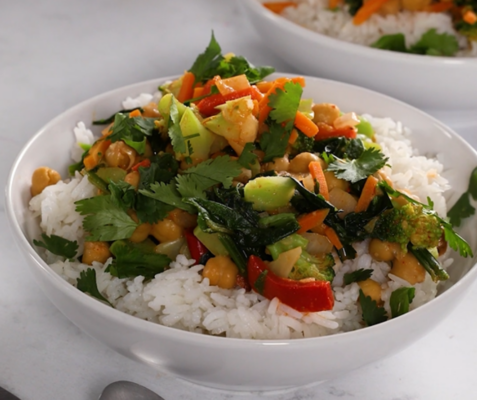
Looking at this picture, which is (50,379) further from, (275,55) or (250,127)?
(275,55)

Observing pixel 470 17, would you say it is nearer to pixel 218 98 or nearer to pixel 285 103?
pixel 285 103

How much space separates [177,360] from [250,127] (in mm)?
1146

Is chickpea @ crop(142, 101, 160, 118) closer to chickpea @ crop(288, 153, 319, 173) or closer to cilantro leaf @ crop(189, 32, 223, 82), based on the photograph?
cilantro leaf @ crop(189, 32, 223, 82)

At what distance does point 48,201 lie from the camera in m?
3.08

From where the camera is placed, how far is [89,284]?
8.89 feet

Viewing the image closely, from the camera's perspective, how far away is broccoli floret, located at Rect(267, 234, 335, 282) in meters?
2.64

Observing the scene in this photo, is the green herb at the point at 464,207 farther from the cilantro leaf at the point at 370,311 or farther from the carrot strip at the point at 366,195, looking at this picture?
the cilantro leaf at the point at 370,311

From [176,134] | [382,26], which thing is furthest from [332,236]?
[382,26]

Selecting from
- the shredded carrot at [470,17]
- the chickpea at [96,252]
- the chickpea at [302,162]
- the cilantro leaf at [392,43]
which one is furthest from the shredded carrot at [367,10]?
the chickpea at [96,252]

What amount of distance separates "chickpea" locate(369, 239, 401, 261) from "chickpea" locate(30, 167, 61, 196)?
1691 millimetres

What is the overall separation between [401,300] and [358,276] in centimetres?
23

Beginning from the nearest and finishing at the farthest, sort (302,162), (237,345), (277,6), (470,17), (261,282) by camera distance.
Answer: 1. (237,345)
2. (261,282)
3. (302,162)
4. (470,17)
5. (277,6)

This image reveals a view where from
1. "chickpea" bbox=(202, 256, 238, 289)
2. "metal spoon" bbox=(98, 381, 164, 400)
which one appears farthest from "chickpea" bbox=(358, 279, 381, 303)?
"metal spoon" bbox=(98, 381, 164, 400)

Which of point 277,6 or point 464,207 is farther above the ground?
point 464,207
